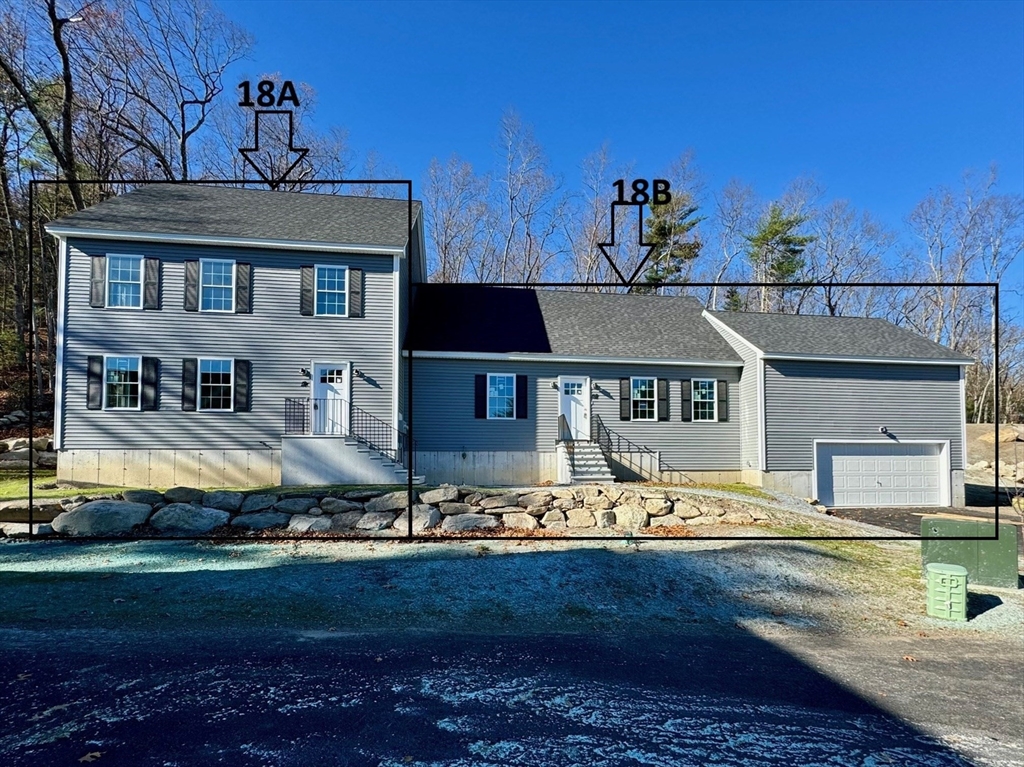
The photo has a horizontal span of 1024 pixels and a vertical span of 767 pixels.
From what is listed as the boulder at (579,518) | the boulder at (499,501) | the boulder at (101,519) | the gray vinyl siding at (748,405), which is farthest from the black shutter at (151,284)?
the gray vinyl siding at (748,405)

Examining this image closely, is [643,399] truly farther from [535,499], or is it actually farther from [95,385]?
[95,385]

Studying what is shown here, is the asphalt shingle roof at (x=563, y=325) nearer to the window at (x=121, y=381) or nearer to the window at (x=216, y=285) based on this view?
the window at (x=216, y=285)

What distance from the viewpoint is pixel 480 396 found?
16.4m

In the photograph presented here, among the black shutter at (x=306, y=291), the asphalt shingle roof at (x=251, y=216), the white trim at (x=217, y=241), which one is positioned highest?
the asphalt shingle roof at (x=251, y=216)

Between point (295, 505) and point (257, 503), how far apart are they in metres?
0.73

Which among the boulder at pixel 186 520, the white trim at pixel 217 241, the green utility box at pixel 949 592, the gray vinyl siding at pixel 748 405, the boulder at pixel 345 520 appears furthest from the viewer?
the gray vinyl siding at pixel 748 405

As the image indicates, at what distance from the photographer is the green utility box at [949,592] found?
21.9 feet

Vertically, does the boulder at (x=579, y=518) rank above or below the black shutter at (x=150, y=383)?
below

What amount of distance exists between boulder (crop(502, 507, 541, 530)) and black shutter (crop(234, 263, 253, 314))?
355 inches

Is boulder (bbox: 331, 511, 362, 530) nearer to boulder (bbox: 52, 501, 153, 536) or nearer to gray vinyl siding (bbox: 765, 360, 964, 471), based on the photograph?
boulder (bbox: 52, 501, 153, 536)

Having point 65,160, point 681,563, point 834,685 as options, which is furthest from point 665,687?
point 65,160

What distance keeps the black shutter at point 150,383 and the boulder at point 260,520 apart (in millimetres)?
5709

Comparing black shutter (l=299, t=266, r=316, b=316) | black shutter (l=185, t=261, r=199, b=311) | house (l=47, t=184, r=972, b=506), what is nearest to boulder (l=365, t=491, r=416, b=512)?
house (l=47, t=184, r=972, b=506)

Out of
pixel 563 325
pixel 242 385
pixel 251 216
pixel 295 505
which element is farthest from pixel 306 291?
pixel 563 325
